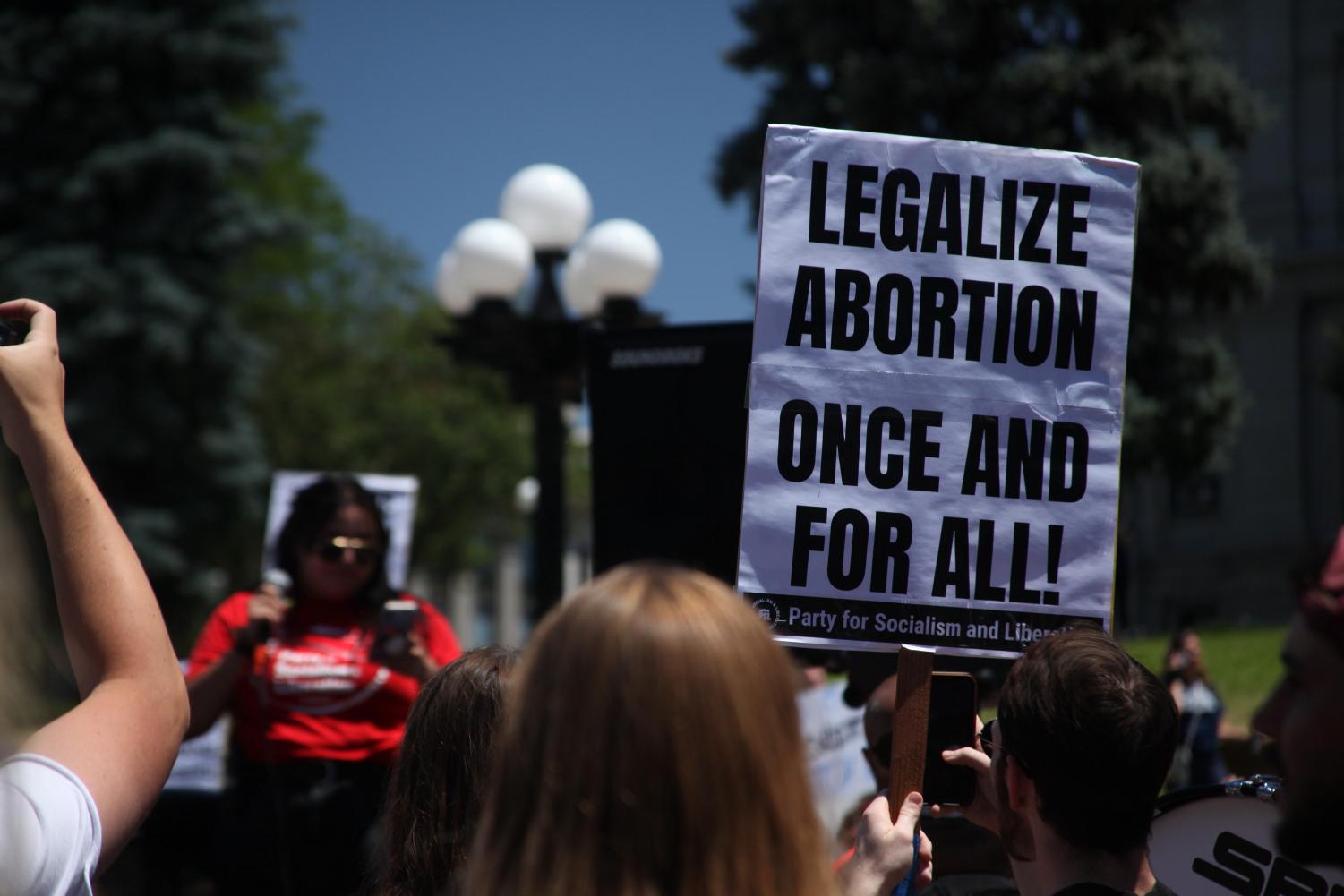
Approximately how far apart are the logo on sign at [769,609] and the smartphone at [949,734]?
0.39 m

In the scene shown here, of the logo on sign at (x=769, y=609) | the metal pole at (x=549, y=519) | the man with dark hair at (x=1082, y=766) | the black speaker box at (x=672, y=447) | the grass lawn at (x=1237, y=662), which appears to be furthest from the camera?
the grass lawn at (x=1237, y=662)

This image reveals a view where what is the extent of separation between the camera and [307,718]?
4289mm

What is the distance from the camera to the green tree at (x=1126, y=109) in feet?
61.5

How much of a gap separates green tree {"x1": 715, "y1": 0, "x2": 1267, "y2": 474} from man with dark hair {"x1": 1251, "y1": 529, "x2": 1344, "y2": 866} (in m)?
17.2

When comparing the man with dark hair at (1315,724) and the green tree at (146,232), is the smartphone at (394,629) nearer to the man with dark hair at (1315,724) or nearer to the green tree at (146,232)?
the man with dark hair at (1315,724)

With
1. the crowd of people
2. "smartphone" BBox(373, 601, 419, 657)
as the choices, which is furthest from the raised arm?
"smartphone" BBox(373, 601, 419, 657)

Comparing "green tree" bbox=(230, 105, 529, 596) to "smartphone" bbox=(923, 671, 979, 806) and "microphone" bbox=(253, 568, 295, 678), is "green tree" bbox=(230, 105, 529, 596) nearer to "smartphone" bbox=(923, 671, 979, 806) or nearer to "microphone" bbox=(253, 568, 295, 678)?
"microphone" bbox=(253, 568, 295, 678)

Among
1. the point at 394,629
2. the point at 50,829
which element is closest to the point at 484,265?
the point at 394,629

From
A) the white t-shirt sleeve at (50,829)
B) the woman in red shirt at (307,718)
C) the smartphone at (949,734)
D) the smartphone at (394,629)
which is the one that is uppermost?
the white t-shirt sleeve at (50,829)

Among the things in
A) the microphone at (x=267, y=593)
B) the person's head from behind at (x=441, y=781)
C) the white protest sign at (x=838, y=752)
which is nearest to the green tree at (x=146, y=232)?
the white protest sign at (x=838, y=752)

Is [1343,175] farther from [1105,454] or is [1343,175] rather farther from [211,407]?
[1105,454]

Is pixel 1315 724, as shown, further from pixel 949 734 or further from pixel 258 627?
pixel 258 627

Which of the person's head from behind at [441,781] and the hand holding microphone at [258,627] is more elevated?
the person's head from behind at [441,781]

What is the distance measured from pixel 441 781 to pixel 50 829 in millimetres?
779
